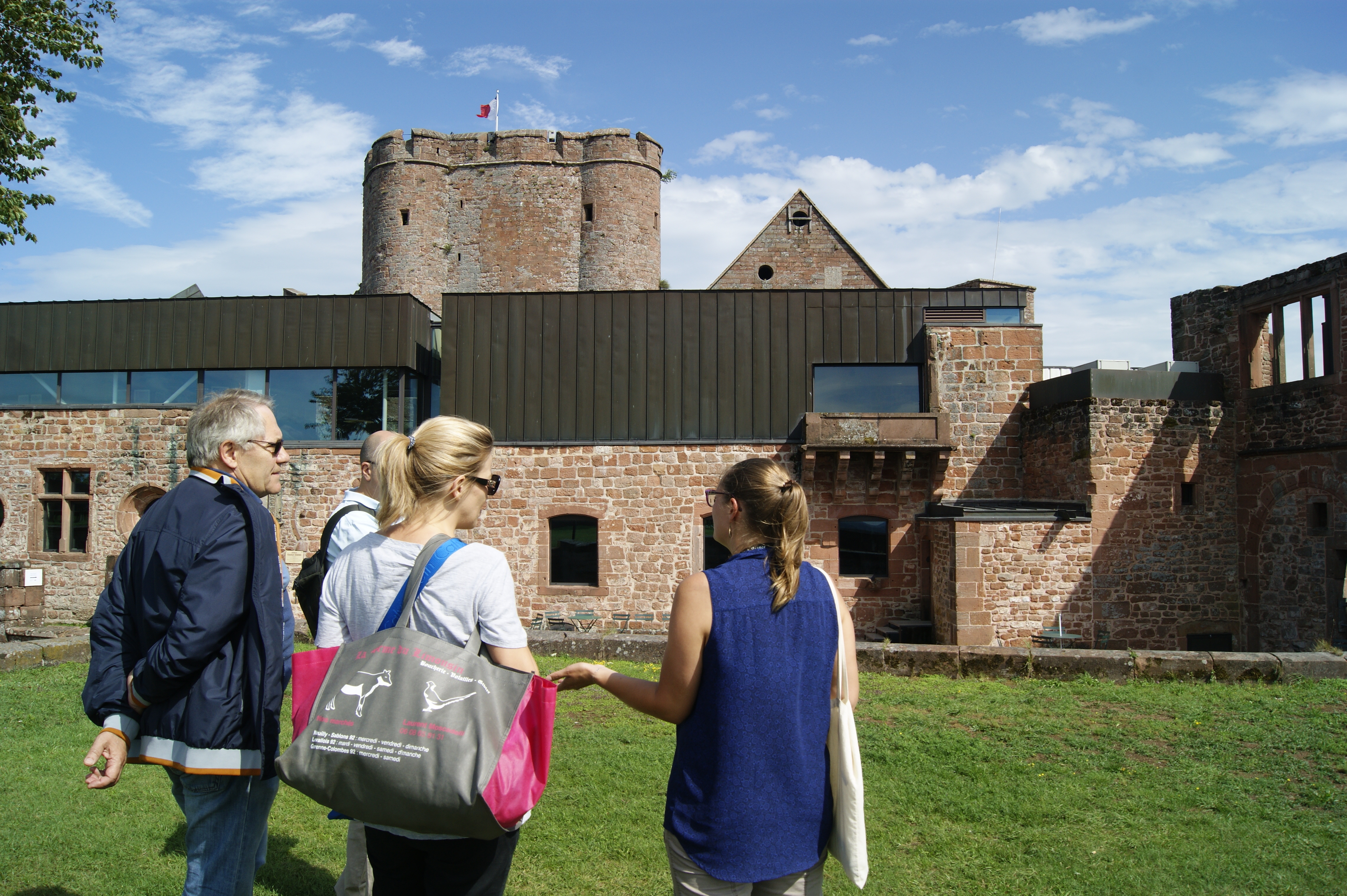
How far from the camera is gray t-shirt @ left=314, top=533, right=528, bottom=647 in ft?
7.16

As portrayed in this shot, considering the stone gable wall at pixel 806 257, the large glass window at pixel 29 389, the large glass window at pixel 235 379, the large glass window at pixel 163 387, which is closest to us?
the large glass window at pixel 235 379

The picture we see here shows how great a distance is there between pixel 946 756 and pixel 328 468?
42.5ft

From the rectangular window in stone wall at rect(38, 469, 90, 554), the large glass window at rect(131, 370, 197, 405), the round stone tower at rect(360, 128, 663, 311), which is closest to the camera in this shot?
Answer: the large glass window at rect(131, 370, 197, 405)

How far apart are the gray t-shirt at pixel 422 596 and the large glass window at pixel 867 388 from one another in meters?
13.2

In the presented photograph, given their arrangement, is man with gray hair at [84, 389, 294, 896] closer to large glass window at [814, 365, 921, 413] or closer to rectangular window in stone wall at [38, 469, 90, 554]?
large glass window at [814, 365, 921, 413]

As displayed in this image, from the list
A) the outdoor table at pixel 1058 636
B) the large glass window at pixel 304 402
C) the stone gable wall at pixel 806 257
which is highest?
the stone gable wall at pixel 806 257

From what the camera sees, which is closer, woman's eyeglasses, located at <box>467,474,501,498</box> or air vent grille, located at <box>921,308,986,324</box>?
woman's eyeglasses, located at <box>467,474,501,498</box>

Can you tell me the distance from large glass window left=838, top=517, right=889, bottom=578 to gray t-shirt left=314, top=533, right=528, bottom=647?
12.9m

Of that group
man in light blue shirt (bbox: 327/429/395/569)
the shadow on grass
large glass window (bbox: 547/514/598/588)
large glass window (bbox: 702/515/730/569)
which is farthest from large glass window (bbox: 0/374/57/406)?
man in light blue shirt (bbox: 327/429/395/569)

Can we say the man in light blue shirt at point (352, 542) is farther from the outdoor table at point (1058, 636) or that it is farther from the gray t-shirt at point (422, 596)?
the outdoor table at point (1058, 636)

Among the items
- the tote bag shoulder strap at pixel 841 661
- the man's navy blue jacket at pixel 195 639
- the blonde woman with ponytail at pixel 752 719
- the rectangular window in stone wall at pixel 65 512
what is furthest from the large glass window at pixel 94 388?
the tote bag shoulder strap at pixel 841 661

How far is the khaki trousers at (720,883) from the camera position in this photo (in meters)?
2.16

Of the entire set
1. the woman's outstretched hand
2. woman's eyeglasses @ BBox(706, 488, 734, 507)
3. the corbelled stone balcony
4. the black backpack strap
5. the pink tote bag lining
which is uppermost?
the corbelled stone balcony

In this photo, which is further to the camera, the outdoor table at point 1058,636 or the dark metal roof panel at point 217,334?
the dark metal roof panel at point 217,334
